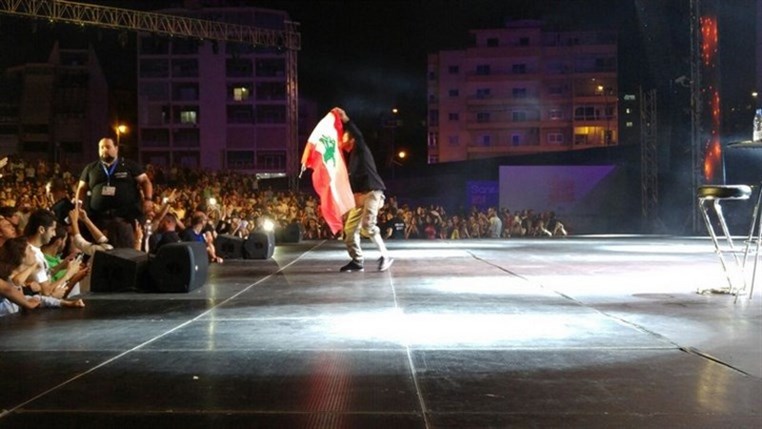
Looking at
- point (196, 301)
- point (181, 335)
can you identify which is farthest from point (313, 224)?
point (181, 335)

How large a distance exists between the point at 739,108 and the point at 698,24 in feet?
10.4

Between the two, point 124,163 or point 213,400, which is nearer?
point 213,400

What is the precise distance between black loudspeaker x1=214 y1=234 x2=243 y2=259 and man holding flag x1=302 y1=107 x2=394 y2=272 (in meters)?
3.25

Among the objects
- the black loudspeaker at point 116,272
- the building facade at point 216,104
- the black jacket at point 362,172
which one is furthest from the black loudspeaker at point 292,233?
the building facade at point 216,104

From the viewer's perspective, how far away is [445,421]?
2793 millimetres

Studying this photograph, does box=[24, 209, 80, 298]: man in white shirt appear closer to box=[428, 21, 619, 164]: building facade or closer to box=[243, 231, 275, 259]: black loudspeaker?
box=[243, 231, 275, 259]: black loudspeaker

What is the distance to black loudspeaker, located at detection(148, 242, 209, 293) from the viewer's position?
7090 millimetres

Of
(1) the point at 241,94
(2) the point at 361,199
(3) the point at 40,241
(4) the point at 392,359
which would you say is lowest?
(4) the point at 392,359

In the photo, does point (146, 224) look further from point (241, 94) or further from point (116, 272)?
point (241, 94)

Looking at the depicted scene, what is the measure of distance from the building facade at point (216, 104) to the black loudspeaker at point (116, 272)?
59344mm

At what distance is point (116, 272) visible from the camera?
728cm

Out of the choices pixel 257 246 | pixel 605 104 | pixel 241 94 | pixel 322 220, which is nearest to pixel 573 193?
pixel 322 220

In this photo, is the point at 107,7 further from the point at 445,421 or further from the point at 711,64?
the point at 445,421

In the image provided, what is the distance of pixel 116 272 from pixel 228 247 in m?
5.72
